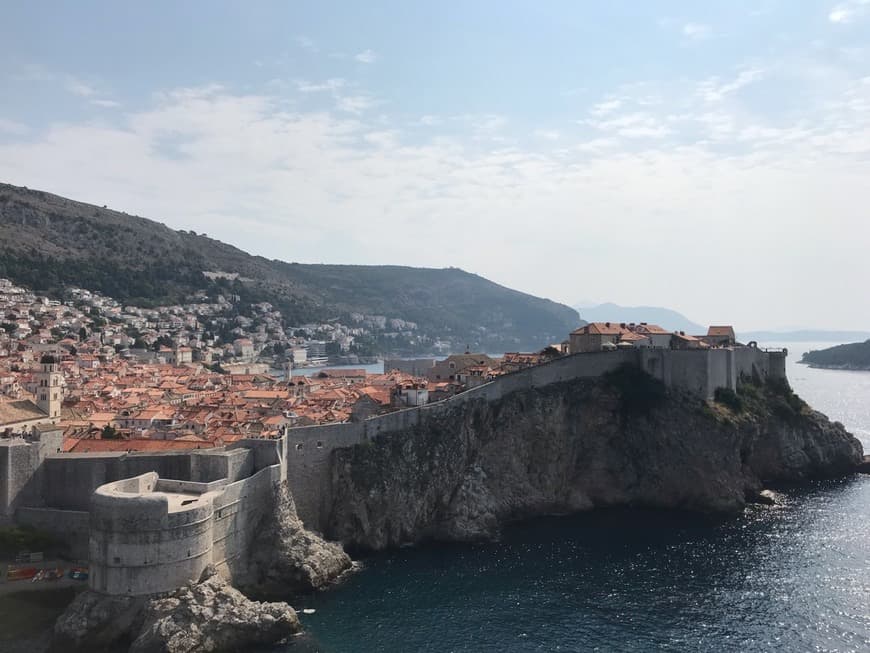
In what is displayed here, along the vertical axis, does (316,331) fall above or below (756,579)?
above

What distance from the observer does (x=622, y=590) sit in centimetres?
3503

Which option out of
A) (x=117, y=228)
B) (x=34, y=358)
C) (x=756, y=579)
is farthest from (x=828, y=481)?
(x=117, y=228)

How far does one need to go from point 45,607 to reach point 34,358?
60.3 metres

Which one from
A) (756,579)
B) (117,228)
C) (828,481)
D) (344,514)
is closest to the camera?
(756,579)

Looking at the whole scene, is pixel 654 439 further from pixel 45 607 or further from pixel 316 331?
pixel 316 331

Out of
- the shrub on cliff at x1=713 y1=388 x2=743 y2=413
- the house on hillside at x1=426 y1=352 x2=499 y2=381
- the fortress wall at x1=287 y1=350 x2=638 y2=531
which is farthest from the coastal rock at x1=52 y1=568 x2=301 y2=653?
the shrub on cliff at x1=713 y1=388 x2=743 y2=413

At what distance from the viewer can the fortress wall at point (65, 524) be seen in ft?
107

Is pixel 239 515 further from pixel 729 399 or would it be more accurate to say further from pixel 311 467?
pixel 729 399

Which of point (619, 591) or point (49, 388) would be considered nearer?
point (619, 591)

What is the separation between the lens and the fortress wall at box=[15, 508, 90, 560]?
3262cm

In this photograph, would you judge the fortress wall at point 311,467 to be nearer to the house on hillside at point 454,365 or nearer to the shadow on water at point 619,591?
the shadow on water at point 619,591

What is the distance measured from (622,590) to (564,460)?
57.2ft

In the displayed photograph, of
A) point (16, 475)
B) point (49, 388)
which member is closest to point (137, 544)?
point (16, 475)

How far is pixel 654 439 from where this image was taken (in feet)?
174
